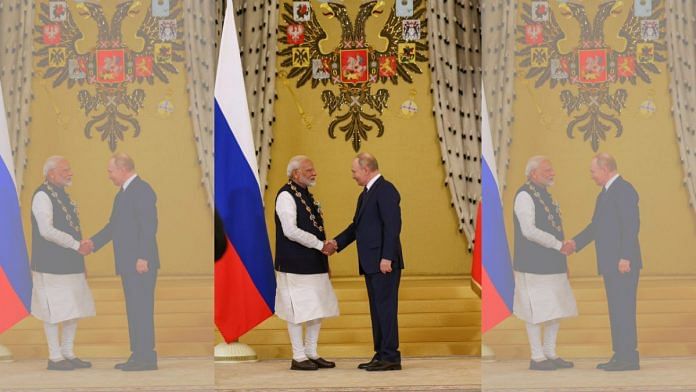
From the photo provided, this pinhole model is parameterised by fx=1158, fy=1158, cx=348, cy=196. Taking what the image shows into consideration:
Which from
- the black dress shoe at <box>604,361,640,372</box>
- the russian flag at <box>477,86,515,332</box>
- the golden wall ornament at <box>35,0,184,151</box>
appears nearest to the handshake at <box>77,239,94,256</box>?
the golden wall ornament at <box>35,0,184,151</box>

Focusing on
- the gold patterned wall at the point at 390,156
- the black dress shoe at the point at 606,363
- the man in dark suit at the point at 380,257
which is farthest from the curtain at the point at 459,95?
the black dress shoe at the point at 606,363

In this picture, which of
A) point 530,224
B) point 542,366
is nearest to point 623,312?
point 542,366

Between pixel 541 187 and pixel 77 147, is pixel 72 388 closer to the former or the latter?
pixel 77 147

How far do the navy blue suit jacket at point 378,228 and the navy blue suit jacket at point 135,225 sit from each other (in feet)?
8.68

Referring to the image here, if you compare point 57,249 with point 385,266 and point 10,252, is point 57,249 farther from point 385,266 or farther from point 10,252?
point 385,266

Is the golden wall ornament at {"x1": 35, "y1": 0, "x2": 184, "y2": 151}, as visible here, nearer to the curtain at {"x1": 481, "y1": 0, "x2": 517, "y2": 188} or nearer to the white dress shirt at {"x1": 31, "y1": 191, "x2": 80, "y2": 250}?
the white dress shirt at {"x1": 31, "y1": 191, "x2": 80, "y2": 250}

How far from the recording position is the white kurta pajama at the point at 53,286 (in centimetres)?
727

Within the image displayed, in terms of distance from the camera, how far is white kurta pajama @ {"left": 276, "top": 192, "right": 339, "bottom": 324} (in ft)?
31.3

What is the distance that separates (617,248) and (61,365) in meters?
3.50

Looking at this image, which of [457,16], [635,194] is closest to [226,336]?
[635,194]

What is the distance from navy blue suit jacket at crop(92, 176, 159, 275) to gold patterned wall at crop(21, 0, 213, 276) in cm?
5

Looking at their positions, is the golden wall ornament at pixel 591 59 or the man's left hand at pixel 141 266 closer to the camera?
the golden wall ornament at pixel 591 59

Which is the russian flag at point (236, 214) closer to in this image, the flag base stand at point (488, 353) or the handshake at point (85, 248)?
the handshake at point (85, 248)

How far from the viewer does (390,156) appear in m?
12.8
